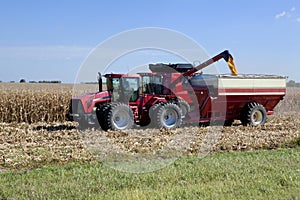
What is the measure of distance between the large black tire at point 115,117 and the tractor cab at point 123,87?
1.72 ft

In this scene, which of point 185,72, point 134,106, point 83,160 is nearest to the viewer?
point 83,160

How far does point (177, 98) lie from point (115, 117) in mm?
2600

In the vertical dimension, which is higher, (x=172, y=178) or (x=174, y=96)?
(x=174, y=96)

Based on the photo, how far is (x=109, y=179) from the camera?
20.5 feet

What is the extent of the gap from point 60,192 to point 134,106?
7598 millimetres

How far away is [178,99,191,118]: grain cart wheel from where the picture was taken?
45.5 feet

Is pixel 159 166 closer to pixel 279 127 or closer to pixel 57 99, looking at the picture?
pixel 279 127

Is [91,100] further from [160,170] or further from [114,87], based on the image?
[160,170]

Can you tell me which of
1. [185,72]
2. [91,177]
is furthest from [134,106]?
[91,177]

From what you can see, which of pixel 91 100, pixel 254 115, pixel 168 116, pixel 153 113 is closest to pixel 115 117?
pixel 91 100

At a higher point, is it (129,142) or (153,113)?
(153,113)

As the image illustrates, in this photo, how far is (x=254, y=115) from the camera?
1495cm

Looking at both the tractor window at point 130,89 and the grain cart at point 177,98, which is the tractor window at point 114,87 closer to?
the grain cart at point 177,98

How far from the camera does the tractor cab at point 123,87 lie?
12.9 m
